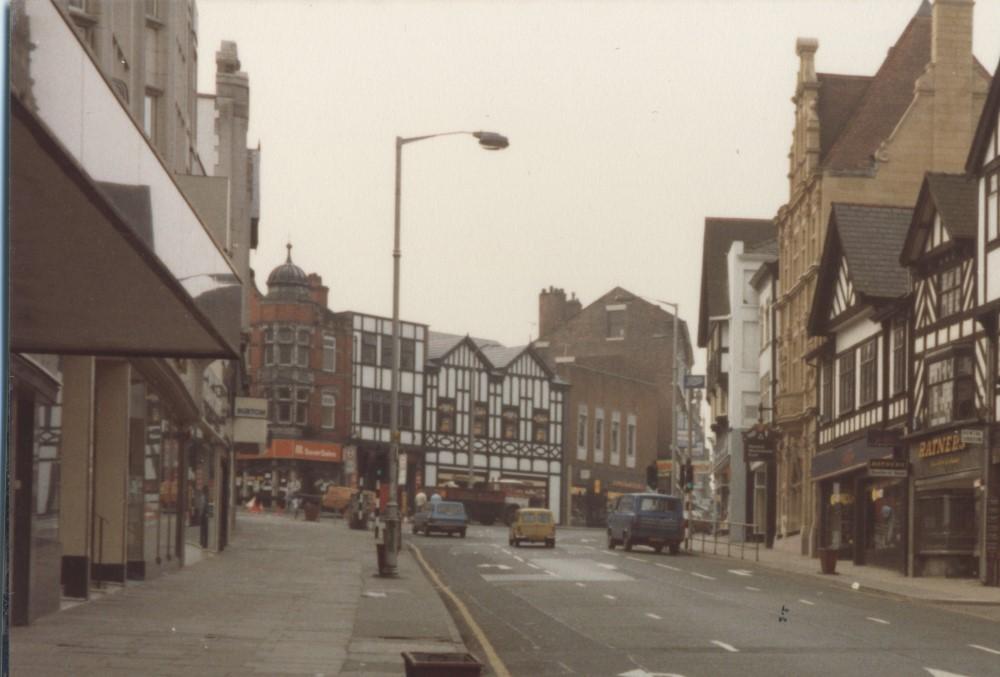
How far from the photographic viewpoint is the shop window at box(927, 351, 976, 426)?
40.3 metres

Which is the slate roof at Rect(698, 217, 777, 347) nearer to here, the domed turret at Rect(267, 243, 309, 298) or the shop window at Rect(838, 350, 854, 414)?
the domed turret at Rect(267, 243, 309, 298)

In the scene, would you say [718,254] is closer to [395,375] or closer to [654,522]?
[654,522]

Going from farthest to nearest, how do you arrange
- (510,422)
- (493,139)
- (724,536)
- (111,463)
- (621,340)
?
(621,340) → (510,422) → (724,536) → (493,139) → (111,463)

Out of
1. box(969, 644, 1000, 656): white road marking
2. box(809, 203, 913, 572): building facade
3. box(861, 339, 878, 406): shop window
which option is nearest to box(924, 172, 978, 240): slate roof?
box(809, 203, 913, 572): building facade

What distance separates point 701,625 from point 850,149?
38.8m

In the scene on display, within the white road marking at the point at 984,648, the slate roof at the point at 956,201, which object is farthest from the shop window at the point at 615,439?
the white road marking at the point at 984,648

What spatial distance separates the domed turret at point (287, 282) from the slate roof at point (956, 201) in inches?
2390

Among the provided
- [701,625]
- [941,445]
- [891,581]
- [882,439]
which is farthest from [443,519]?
[701,625]

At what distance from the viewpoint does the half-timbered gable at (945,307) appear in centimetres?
4034

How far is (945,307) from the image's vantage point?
140 feet

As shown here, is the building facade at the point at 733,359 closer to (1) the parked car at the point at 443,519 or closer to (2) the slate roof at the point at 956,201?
(1) the parked car at the point at 443,519

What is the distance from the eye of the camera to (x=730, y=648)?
70.0 feet

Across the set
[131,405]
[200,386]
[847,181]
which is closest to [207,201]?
[131,405]

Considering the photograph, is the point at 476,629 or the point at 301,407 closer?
the point at 476,629
